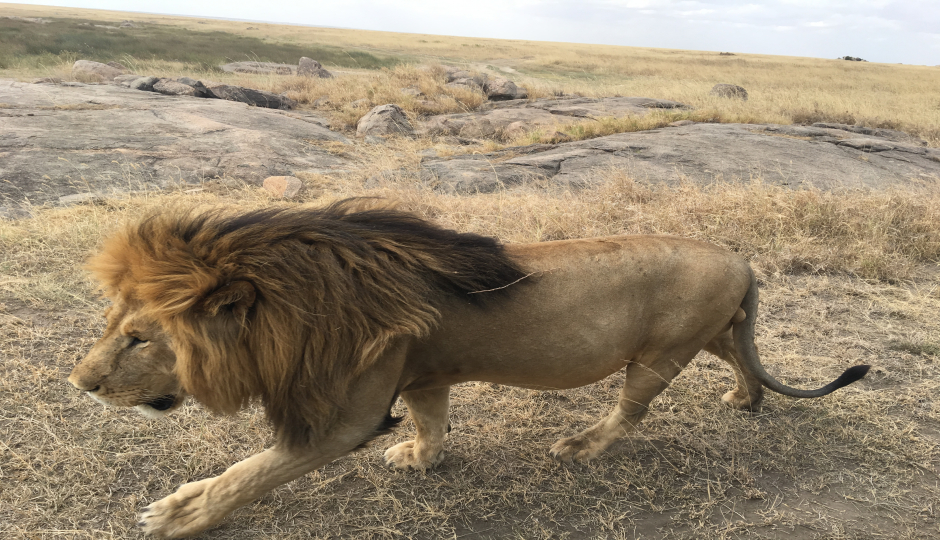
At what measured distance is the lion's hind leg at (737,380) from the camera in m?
3.07

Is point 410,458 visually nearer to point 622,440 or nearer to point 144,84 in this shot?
point 622,440

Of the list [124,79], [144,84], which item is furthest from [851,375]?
[124,79]

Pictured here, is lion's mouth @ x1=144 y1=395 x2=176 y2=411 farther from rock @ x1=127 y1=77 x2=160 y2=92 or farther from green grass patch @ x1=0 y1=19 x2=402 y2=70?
green grass patch @ x1=0 y1=19 x2=402 y2=70

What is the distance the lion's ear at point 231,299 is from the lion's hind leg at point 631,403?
1662 mm

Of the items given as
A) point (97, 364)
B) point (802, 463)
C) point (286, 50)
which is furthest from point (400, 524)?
point (286, 50)

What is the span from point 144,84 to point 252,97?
237cm

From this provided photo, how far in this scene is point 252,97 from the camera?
14.6 meters

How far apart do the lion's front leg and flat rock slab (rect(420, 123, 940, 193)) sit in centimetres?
558

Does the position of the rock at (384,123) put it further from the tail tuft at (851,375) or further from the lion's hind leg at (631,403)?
the tail tuft at (851,375)

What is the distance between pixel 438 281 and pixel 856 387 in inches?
110

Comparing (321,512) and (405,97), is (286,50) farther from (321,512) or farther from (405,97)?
(321,512)

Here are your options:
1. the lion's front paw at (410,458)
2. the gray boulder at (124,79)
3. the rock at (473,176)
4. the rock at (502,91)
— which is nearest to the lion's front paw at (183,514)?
the lion's front paw at (410,458)

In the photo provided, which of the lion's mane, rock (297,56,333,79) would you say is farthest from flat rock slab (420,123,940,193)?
rock (297,56,333,79)

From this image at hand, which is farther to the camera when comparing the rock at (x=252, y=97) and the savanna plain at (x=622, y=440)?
the rock at (x=252, y=97)
